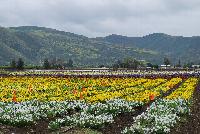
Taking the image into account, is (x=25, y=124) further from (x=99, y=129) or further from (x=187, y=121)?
(x=187, y=121)

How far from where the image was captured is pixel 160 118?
2109 centimetres

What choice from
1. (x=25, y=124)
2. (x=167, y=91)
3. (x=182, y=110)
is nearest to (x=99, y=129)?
(x=25, y=124)

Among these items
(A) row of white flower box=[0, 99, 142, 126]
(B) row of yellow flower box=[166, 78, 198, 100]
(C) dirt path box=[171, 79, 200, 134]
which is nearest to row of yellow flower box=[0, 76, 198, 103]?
(B) row of yellow flower box=[166, 78, 198, 100]

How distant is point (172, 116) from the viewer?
73.9ft

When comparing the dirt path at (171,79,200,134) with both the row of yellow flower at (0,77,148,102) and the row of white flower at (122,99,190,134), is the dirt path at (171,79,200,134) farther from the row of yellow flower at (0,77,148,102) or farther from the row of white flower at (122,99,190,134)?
the row of yellow flower at (0,77,148,102)

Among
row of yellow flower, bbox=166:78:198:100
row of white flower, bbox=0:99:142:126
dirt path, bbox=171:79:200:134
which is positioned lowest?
dirt path, bbox=171:79:200:134

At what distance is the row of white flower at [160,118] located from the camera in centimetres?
1875

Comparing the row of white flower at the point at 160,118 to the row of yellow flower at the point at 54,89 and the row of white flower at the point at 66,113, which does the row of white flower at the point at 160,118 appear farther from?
the row of yellow flower at the point at 54,89

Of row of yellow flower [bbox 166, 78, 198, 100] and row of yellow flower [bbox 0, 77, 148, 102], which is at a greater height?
row of yellow flower [bbox 166, 78, 198, 100]

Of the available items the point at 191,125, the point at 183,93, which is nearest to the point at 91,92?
the point at 183,93

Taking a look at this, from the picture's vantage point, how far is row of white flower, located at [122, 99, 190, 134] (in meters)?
18.8

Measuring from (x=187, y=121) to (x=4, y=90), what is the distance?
77.4 feet

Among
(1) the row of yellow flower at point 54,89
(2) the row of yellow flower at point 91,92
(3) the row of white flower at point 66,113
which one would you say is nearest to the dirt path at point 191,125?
(3) the row of white flower at point 66,113

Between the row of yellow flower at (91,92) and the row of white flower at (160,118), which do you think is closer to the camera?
the row of white flower at (160,118)
